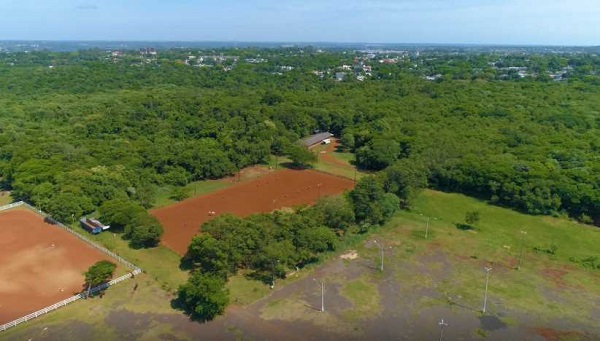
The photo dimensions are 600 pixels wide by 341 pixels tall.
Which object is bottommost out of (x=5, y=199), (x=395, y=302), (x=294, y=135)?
(x=5, y=199)

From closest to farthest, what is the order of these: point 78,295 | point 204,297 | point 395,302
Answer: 1. point 204,297
2. point 78,295
3. point 395,302

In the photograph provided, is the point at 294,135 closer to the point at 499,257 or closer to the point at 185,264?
the point at 185,264

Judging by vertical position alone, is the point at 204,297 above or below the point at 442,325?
above

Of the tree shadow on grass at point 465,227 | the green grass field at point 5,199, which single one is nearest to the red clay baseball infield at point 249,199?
the tree shadow on grass at point 465,227

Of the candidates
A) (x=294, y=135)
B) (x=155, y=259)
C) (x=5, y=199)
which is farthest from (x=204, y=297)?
(x=294, y=135)

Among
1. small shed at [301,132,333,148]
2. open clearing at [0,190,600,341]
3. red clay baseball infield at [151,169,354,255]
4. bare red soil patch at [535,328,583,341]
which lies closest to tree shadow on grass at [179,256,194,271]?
open clearing at [0,190,600,341]

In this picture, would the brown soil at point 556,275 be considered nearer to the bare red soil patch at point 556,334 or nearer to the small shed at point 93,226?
the bare red soil patch at point 556,334

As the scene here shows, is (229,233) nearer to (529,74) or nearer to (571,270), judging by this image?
(571,270)

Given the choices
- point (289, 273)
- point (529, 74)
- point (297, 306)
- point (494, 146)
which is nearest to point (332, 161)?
point (494, 146)
